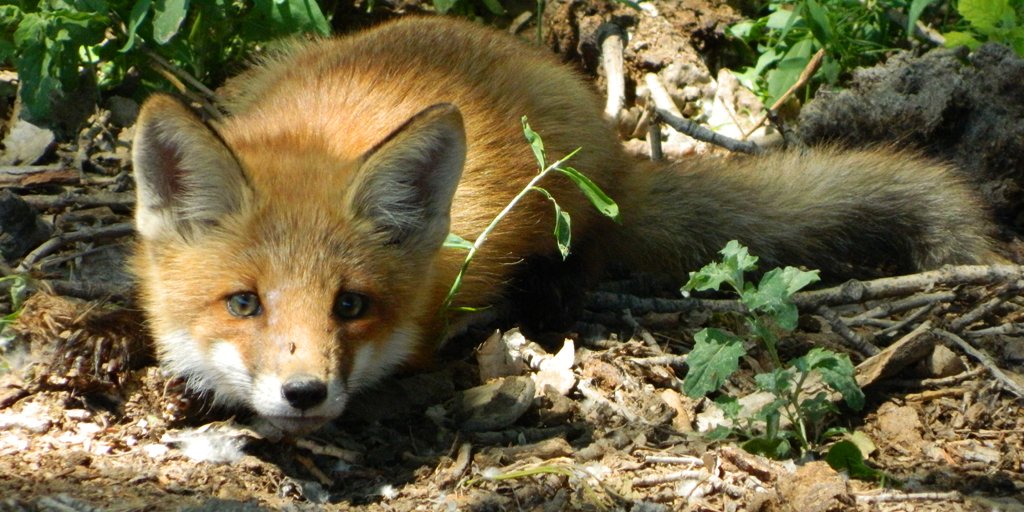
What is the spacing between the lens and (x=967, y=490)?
4.11 m

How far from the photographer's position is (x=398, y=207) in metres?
4.39

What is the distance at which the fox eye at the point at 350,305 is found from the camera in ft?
13.4

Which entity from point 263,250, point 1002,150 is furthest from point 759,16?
point 263,250

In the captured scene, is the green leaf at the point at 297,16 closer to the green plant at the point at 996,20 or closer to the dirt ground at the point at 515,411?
the dirt ground at the point at 515,411

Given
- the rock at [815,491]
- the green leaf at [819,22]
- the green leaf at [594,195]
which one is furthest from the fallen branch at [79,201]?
the green leaf at [819,22]

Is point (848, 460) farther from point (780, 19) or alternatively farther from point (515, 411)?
point (780, 19)

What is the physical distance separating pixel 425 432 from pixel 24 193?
276cm

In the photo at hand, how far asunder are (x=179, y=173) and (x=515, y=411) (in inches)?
65.6

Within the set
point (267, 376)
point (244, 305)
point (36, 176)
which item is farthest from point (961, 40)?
point (36, 176)

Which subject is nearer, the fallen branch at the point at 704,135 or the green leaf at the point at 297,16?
the green leaf at the point at 297,16

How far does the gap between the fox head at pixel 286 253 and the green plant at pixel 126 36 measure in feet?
4.89

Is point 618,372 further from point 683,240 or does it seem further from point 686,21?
point 686,21

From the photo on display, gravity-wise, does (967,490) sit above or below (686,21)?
below

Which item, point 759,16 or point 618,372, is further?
point 759,16
